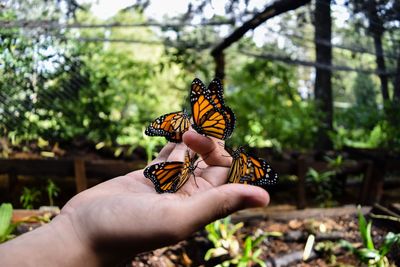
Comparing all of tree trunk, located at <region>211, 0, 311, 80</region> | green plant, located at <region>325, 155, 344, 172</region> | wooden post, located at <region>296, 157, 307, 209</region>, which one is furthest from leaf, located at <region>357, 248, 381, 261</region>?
green plant, located at <region>325, 155, 344, 172</region>

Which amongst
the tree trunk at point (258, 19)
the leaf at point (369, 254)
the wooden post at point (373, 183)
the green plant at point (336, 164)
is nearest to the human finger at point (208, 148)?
the leaf at point (369, 254)

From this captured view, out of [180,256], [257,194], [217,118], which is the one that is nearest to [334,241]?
[180,256]

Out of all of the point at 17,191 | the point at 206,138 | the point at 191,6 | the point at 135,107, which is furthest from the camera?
the point at 135,107

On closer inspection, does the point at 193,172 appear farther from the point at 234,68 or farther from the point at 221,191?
the point at 234,68

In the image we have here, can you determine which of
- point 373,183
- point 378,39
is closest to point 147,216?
point 378,39

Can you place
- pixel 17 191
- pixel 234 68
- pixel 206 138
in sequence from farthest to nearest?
pixel 234 68
pixel 17 191
pixel 206 138

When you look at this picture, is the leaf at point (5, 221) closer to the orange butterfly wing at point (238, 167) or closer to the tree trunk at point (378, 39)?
the orange butterfly wing at point (238, 167)

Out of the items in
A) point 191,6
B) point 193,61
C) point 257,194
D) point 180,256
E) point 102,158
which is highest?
point 191,6

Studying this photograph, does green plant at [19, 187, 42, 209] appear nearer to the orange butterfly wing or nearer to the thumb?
the orange butterfly wing
